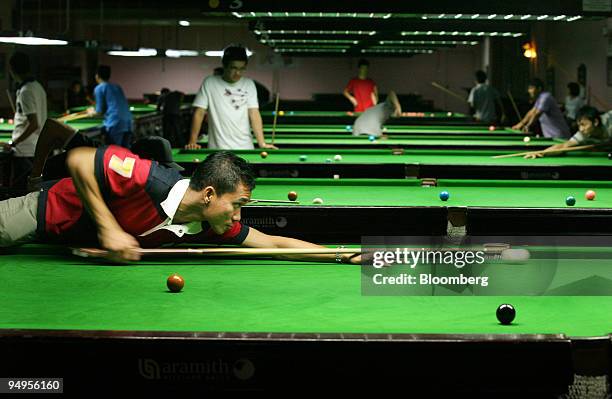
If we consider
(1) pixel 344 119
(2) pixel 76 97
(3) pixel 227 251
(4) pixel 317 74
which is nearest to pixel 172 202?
(3) pixel 227 251

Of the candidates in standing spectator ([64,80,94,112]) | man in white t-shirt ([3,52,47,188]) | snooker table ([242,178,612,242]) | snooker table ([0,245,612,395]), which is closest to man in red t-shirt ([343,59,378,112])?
man in white t-shirt ([3,52,47,188])

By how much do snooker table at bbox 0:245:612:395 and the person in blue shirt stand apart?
29.6 ft

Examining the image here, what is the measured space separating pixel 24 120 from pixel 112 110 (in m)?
3.38

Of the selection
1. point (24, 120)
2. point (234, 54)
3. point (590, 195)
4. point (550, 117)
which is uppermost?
point (234, 54)

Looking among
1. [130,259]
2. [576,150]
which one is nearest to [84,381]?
[130,259]

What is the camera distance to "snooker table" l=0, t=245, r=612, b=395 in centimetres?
239

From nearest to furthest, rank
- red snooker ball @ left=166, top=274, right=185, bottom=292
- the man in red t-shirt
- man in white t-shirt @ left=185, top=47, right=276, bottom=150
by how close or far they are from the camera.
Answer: red snooker ball @ left=166, top=274, right=185, bottom=292 → man in white t-shirt @ left=185, top=47, right=276, bottom=150 → the man in red t-shirt

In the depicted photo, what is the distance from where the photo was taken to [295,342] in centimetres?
237

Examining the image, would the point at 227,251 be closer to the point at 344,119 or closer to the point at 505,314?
the point at 505,314

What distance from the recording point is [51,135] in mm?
4582

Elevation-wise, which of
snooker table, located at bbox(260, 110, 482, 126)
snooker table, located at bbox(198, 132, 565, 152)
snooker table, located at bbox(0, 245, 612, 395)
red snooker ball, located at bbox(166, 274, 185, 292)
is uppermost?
snooker table, located at bbox(260, 110, 482, 126)

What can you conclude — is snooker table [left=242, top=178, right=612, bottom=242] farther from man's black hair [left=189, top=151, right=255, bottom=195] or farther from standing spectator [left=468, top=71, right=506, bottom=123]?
standing spectator [left=468, top=71, right=506, bottom=123]

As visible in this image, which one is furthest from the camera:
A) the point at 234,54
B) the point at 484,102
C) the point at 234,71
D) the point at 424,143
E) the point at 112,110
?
the point at 484,102

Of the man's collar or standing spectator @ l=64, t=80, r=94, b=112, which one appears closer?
the man's collar
